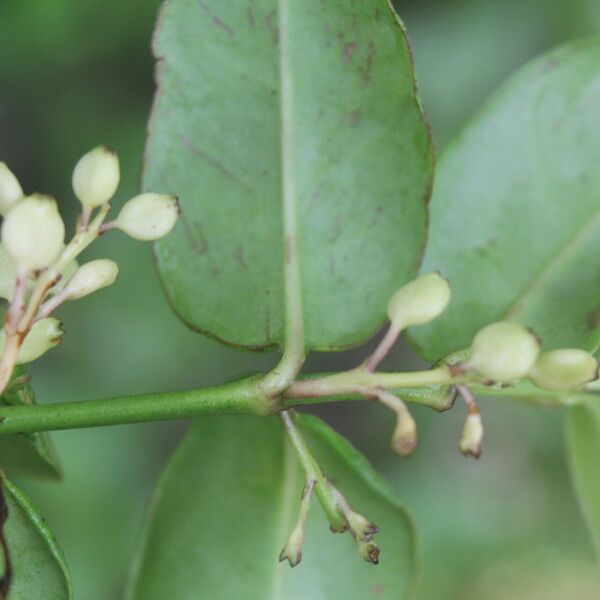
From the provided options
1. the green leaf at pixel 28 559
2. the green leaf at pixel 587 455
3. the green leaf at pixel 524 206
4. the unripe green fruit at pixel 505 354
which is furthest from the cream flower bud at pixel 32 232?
the green leaf at pixel 587 455

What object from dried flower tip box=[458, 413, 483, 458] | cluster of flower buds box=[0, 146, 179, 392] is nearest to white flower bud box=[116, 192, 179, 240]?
cluster of flower buds box=[0, 146, 179, 392]

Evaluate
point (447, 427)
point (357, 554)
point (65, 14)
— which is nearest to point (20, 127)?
point (65, 14)

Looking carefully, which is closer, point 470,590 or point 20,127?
point 20,127

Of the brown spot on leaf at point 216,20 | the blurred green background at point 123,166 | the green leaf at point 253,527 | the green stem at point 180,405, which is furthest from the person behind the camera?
the blurred green background at point 123,166

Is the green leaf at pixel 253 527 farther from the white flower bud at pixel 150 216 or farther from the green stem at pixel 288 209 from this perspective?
Answer: the white flower bud at pixel 150 216

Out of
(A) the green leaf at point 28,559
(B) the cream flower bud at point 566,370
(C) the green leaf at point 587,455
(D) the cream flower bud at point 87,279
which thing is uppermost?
(D) the cream flower bud at point 87,279

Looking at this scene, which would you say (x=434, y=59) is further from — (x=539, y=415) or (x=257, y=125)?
(x=257, y=125)

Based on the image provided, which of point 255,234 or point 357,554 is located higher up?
point 255,234

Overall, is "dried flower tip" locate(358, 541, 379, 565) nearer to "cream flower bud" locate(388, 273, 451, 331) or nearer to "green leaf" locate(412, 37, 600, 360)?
"cream flower bud" locate(388, 273, 451, 331)
